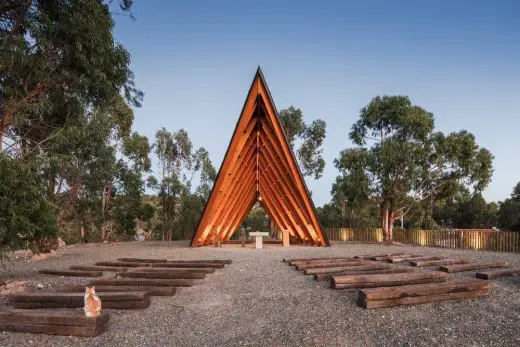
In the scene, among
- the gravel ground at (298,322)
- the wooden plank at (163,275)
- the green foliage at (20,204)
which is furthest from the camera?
the wooden plank at (163,275)

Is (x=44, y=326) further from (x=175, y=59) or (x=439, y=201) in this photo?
(x=439, y=201)

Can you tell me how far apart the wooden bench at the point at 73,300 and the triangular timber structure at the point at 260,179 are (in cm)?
795

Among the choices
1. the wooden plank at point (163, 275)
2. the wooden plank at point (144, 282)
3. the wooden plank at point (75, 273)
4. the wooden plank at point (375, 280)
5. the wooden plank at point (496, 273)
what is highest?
the wooden plank at point (375, 280)

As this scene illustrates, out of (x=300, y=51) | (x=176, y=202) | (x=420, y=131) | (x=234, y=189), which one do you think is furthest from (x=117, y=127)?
(x=420, y=131)

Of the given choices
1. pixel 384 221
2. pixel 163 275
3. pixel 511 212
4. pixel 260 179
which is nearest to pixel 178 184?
pixel 260 179

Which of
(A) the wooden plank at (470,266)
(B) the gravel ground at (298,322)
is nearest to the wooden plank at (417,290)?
(B) the gravel ground at (298,322)

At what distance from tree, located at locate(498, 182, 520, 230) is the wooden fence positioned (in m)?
12.7

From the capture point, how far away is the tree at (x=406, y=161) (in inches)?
784

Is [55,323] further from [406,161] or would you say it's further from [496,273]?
[406,161]

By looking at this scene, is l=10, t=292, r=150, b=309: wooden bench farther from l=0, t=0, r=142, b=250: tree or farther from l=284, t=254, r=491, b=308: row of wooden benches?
l=284, t=254, r=491, b=308: row of wooden benches

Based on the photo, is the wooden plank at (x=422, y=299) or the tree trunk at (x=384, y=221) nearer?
the wooden plank at (x=422, y=299)

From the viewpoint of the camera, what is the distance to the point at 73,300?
501cm

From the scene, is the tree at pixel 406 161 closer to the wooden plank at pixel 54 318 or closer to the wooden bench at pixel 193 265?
the wooden bench at pixel 193 265

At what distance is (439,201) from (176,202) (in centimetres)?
1959
